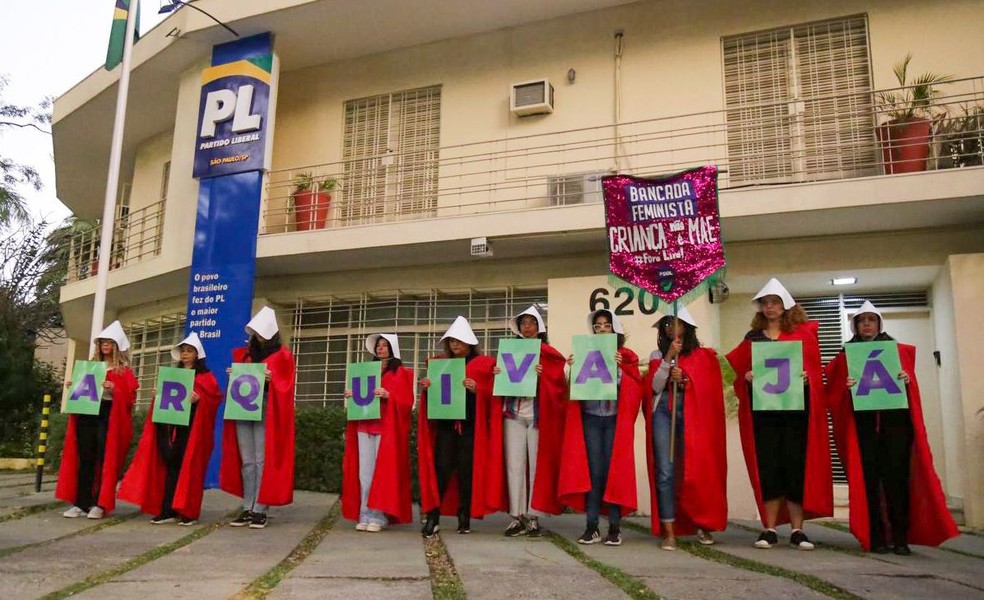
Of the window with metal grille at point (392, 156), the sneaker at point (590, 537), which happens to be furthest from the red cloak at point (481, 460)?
the window with metal grille at point (392, 156)

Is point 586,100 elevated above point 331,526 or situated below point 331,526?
above

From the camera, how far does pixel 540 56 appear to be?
11.3 meters

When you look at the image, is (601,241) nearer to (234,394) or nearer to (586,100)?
(586,100)

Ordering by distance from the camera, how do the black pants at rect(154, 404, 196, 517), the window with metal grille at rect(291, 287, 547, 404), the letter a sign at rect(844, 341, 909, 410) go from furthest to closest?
the window with metal grille at rect(291, 287, 547, 404), the black pants at rect(154, 404, 196, 517), the letter a sign at rect(844, 341, 909, 410)

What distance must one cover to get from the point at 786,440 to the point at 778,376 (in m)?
0.49

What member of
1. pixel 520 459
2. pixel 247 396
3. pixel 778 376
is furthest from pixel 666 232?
pixel 247 396

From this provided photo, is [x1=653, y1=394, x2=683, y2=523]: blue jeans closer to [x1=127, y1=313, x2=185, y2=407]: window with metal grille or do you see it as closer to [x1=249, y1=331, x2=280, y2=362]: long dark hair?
[x1=249, y1=331, x2=280, y2=362]: long dark hair

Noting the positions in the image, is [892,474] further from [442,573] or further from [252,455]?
[252,455]

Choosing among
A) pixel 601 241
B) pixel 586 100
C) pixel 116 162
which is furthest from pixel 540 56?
pixel 116 162

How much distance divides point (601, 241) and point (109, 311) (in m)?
10.3

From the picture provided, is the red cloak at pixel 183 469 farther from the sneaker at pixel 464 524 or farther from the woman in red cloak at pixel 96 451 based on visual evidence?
the sneaker at pixel 464 524

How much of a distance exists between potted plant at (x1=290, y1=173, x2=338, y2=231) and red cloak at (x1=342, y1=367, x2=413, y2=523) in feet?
16.7

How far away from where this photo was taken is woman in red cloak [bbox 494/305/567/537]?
6.22 m

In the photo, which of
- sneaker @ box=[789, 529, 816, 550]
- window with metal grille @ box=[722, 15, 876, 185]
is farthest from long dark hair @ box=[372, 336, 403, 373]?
window with metal grille @ box=[722, 15, 876, 185]
